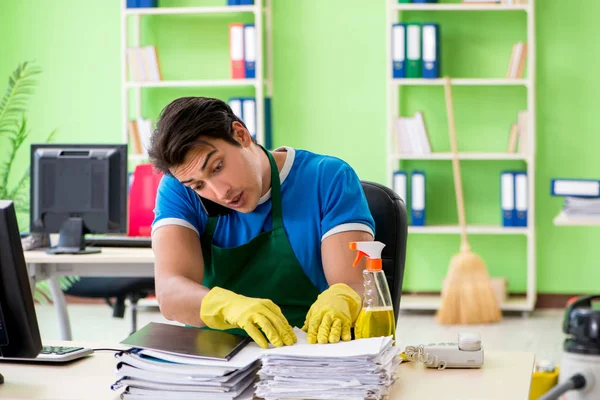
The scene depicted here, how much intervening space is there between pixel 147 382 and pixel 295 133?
431cm

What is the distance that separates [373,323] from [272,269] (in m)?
0.50

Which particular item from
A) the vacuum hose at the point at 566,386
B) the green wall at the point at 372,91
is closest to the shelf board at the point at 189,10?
the green wall at the point at 372,91

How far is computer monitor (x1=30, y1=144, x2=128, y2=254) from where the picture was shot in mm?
3492

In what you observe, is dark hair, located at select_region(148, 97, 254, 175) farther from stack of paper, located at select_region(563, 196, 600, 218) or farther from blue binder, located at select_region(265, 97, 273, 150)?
blue binder, located at select_region(265, 97, 273, 150)

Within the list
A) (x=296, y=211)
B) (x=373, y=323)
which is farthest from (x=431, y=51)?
(x=373, y=323)

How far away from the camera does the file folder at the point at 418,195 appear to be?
5320 mm

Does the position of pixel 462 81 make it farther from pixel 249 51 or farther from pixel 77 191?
pixel 77 191

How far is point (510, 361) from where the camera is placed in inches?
67.9

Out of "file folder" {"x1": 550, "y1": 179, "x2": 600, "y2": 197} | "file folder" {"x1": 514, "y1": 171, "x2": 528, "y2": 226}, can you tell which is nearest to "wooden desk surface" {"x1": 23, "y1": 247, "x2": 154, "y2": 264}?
"file folder" {"x1": 550, "y1": 179, "x2": 600, "y2": 197}

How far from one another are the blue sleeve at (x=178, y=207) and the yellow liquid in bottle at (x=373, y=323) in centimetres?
57

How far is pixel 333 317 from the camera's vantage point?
1.55 meters

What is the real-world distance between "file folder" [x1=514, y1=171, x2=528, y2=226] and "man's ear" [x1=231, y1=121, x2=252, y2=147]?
354 centimetres

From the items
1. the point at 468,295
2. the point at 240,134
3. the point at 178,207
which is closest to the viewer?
the point at 240,134

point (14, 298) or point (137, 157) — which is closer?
point (14, 298)
